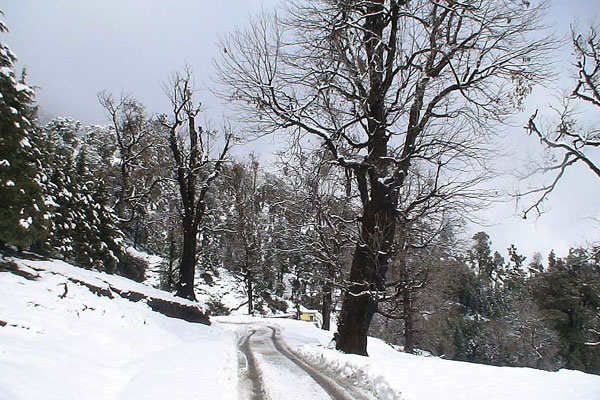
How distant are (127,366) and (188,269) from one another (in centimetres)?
1271

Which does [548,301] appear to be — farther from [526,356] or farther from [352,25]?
[352,25]

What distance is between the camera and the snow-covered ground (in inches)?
196

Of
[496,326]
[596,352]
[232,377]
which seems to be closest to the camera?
[232,377]

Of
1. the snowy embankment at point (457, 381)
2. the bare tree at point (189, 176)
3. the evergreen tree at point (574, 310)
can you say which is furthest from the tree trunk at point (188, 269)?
the evergreen tree at point (574, 310)

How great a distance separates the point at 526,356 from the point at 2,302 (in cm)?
5004

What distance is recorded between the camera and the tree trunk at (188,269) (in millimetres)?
19356

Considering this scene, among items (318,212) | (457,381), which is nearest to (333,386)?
(457,381)

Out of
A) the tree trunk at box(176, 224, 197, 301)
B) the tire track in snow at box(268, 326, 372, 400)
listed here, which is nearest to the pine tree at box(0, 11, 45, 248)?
the tire track in snow at box(268, 326, 372, 400)

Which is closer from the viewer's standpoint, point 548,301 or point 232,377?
point 232,377

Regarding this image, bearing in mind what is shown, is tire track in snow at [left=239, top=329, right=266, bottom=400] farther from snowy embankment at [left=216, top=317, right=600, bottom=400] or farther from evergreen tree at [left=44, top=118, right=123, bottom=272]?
evergreen tree at [left=44, top=118, right=123, bottom=272]

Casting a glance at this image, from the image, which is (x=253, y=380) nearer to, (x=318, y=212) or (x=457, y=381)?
(x=457, y=381)

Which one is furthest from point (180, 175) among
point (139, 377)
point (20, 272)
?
point (139, 377)

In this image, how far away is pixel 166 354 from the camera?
9.12 m

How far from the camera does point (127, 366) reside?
279 inches
